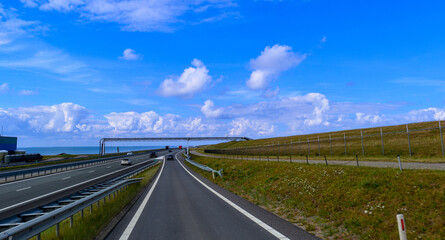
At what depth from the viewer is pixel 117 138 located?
173 m

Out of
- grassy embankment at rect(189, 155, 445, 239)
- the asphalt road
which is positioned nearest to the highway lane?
the asphalt road

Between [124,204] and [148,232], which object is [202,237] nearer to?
[148,232]

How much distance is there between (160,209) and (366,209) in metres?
6.97

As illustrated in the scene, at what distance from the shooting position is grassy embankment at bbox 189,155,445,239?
254 inches

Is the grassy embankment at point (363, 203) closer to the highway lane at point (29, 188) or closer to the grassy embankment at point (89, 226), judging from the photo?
the grassy embankment at point (89, 226)

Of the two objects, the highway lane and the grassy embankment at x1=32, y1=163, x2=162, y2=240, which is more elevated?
the grassy embankment at x1=32, y1=163, x2=162, y2=240

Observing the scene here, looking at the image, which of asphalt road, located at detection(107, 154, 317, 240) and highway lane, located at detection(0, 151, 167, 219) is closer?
asphalt road, located at detection(107, 154, 317, 240)

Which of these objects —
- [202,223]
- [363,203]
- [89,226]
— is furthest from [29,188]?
[363,203]

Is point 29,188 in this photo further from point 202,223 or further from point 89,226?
point 202,223

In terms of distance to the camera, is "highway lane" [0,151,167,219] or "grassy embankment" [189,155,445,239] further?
"highway lane" [0,151,167,219]

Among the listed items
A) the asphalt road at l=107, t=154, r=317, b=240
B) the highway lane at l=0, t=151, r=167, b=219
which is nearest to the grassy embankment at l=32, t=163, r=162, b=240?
the asphalt road at l=107, t=154, r=317, b=240

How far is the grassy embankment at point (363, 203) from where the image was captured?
646 cm

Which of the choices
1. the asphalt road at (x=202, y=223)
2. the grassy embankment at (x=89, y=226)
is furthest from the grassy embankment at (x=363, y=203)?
the grassy embankment at (x=89, y=226)

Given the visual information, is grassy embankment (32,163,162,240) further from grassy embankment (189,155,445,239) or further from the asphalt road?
grassy embankment (189,155,445,239)
